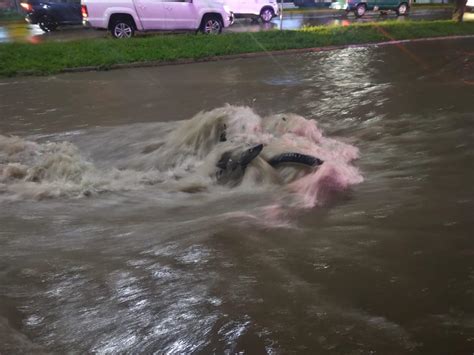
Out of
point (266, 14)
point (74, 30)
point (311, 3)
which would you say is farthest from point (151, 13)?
point (311, 3)

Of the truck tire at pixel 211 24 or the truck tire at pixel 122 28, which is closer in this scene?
the truck tire at pixel 122 28

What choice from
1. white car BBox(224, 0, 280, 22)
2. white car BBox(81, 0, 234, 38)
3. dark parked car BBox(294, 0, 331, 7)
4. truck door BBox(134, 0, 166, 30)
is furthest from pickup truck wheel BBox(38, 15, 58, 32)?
dark parked car BBox(294, 0, 331, 7)

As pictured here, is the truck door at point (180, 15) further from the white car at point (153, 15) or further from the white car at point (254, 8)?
the white car at point (254, 8)

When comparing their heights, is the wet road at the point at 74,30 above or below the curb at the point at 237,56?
above

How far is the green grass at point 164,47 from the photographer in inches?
494

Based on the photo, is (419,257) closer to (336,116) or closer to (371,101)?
(336,116)

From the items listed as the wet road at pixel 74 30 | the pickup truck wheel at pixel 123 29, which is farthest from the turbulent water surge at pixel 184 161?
the wet road at pixel 74 30

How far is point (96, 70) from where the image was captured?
12.6m

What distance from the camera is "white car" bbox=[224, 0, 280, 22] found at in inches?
869

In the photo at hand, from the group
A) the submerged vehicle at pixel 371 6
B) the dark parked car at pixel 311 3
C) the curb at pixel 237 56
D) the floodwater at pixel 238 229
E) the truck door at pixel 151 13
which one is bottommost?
the floodwater at pixel 238 229

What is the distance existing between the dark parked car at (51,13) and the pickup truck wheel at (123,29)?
17.3 ft

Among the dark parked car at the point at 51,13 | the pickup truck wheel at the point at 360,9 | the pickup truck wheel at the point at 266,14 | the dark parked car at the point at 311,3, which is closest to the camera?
the dark parked car at the point at 51,13

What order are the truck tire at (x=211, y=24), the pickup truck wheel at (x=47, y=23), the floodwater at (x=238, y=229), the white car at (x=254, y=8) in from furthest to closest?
the white car at (x=254, y=8) < the pickup truck wheel at (x=47, y=23) < the truck tire at (x=211, y=24) < the floodwater at (x=238, y=229)

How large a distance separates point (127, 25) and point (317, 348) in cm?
1490
